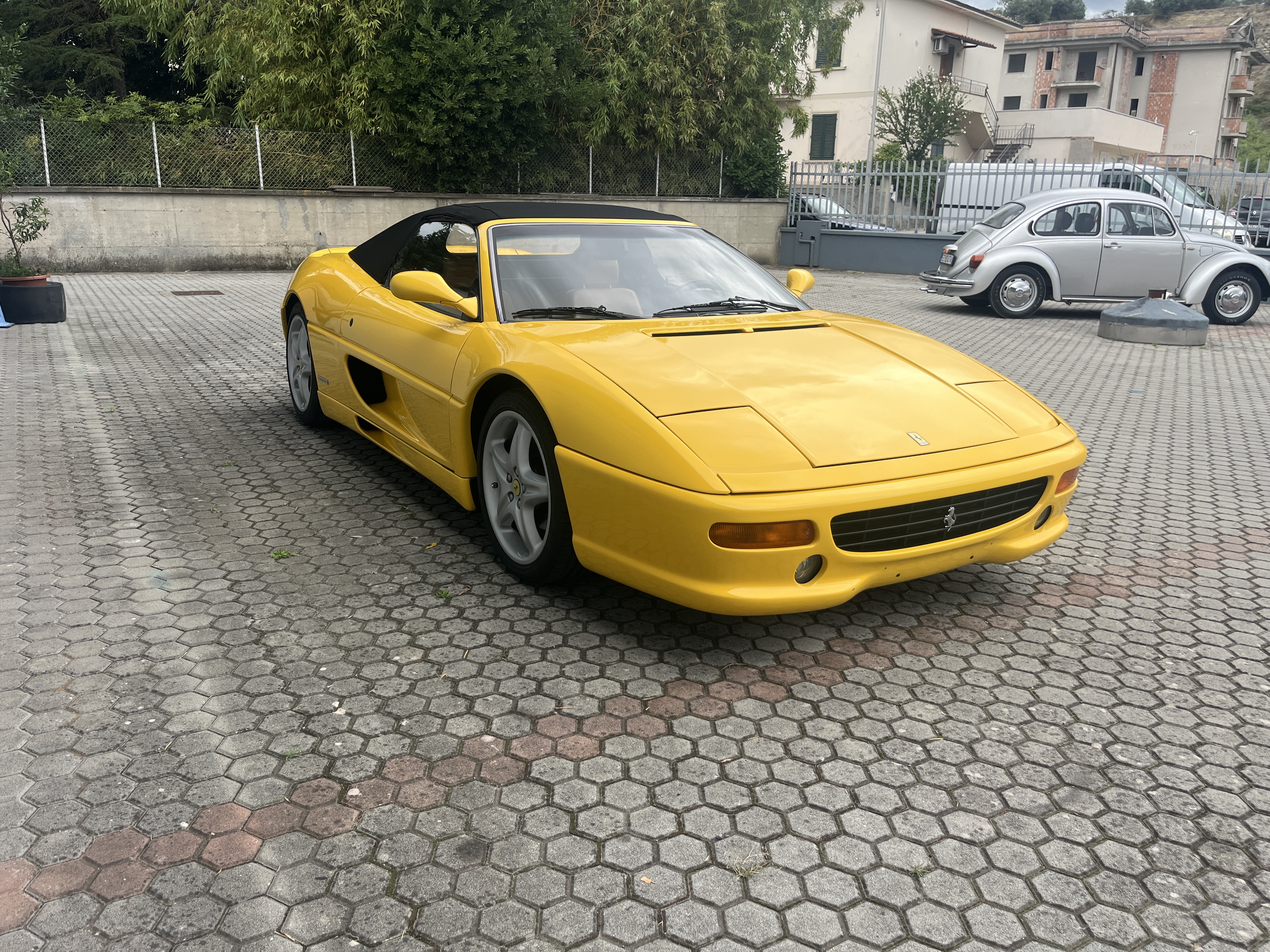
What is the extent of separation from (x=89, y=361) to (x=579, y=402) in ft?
23.8

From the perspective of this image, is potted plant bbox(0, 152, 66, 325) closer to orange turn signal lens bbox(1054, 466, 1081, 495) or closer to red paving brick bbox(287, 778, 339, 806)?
red paving brick bbox(287, 778, 339, 806)

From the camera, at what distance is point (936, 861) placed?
234 cm

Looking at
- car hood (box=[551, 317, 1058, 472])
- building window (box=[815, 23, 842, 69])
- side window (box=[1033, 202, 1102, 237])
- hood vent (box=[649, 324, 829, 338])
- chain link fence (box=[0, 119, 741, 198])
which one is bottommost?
car hood (box=[551, 317, 1058, 472])

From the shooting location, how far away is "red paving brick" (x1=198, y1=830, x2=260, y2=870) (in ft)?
7.47

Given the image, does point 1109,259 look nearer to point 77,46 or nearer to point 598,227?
point 598,227

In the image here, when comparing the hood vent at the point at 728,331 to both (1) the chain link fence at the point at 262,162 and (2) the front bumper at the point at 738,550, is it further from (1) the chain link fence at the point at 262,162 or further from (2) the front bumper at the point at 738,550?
(1) the chain link fence at the point at 262,162

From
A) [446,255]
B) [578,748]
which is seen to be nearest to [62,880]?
[578,748]

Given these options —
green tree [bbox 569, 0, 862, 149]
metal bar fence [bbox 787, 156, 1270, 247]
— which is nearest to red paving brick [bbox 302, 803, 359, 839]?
metal bar fence [bbox 787, 156, 1270, 247]

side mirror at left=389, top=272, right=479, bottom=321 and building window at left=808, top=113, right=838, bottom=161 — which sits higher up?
building window at left=808, top=113, right=838, bottom=161

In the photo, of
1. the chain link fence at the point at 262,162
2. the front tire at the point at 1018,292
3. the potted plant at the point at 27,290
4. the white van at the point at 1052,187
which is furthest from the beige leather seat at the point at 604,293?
the chain link fence at the point at 262,162

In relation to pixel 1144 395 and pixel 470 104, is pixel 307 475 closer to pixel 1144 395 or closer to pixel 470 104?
pixel 1144 395

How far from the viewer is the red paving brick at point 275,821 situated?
7.85ft

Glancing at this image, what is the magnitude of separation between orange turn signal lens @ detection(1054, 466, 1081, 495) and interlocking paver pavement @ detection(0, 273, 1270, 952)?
50 cm

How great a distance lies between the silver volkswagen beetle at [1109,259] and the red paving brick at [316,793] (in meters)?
12.8
